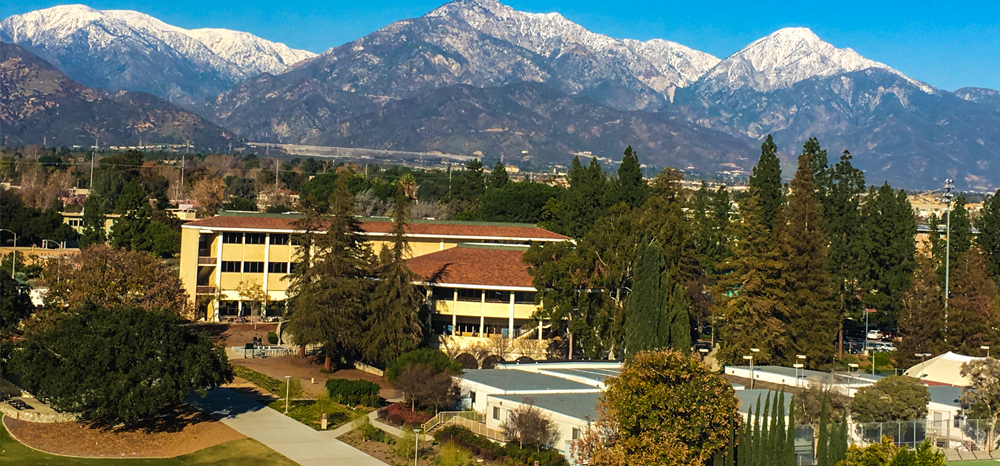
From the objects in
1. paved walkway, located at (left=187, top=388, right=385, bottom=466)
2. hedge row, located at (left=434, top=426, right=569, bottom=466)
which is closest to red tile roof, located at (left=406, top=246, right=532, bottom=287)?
paved walkway, located at (left=187, top=388, right=385, bottom=466)

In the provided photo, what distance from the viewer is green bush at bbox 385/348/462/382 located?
183ft

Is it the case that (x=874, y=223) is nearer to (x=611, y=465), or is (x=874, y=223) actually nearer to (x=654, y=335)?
(x=654, y=335)

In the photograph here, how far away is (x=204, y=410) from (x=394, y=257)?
1503 centimetres

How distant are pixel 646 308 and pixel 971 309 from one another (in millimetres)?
27053

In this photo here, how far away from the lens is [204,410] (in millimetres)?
53125

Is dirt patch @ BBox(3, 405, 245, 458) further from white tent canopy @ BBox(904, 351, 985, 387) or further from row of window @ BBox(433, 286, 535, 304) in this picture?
white tent canopy @ BBox(904, 351, 985, 387)

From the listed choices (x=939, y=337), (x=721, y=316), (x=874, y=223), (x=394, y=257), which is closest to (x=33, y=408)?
(x=394, y=257)

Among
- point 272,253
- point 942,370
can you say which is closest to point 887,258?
point 942,370

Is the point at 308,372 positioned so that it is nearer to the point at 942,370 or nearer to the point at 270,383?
the point at 270,383

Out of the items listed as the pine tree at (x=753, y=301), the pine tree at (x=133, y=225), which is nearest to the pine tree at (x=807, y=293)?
the pine tree at (x=753, y=301)

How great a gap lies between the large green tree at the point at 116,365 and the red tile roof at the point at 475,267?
2283 centimetres

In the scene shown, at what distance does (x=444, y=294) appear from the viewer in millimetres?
74438

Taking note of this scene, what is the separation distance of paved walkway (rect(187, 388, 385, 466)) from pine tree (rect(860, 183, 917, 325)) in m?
49.6

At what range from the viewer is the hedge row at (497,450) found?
149ft
